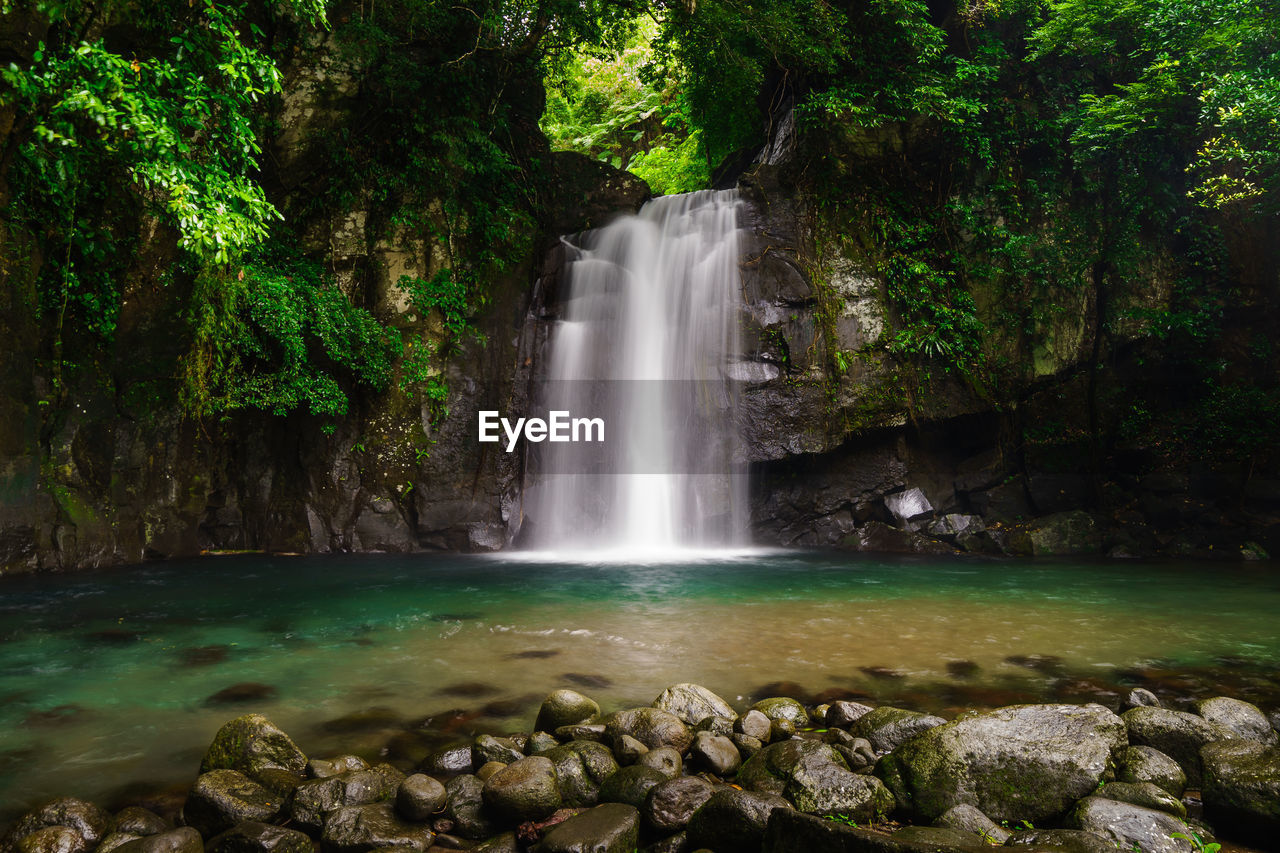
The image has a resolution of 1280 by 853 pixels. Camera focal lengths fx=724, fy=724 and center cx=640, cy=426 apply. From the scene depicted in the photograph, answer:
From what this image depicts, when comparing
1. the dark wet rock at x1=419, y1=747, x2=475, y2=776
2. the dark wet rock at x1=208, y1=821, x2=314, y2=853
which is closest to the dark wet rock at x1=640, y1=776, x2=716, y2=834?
the dark wet rock at x1=419, y1=747, x2=475, y2=776

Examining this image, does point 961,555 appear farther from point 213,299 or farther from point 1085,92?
point 213,299

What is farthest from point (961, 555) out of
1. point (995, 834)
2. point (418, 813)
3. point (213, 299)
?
point (213, 299)

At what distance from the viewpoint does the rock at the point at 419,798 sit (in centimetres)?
362

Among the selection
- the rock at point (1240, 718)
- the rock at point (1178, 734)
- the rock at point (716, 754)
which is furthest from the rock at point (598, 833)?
the rock at point (1240, 718)

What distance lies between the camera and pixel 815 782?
363cm

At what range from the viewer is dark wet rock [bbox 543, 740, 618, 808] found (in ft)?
12.5

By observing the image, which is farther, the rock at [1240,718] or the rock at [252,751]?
the rock at [1240,718]

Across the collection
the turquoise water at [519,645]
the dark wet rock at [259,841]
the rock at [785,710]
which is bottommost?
the turquoise water at [519,645]

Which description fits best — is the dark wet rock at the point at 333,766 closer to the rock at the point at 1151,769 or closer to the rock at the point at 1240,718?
the rock at the point at 1151,769

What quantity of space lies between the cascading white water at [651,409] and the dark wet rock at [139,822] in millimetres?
10429

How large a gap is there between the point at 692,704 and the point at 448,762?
63.0 inches

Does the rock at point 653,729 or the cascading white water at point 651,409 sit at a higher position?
the cascading white water at point 651,409

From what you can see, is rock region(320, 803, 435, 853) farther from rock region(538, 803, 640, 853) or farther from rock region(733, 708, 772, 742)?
rock region(733, 708, 772, 742)

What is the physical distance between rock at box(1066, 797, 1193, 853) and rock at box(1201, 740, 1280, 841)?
1.14ft
